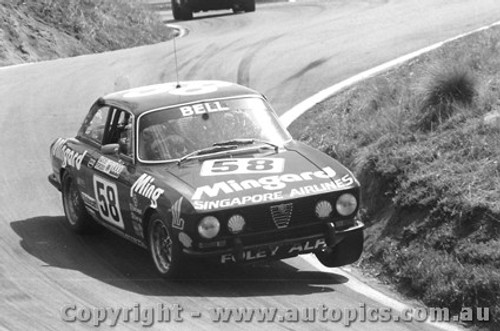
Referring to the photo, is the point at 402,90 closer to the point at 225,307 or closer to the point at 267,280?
the point at 267,280

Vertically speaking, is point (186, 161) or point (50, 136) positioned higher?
point (186, 161)

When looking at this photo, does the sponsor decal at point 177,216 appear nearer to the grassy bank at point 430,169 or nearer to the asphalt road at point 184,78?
the asphalt road at point 184,78

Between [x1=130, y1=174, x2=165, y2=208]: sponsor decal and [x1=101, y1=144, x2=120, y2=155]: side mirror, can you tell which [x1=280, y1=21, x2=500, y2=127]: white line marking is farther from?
[x1=130, y1=174, x2=165, y2=208]: sponsor decal

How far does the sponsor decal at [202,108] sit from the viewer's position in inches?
378

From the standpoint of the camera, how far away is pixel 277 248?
841 cm

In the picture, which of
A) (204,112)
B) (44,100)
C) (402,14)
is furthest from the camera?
(402,14)

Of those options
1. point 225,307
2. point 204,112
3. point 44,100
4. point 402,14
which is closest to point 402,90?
point 204,112

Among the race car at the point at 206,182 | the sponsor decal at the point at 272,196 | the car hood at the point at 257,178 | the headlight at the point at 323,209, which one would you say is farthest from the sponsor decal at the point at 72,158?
the headlight at the point at 323,209

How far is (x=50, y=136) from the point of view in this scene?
47.5 ft

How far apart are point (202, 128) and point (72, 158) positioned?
1739 millimetres

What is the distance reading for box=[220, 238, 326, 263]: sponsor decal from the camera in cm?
837

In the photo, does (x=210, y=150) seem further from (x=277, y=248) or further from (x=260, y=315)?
(x=260, y=315)

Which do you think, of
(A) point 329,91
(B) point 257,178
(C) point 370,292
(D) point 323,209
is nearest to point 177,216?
(B) point 257,178

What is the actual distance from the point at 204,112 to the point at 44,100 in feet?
25.0
